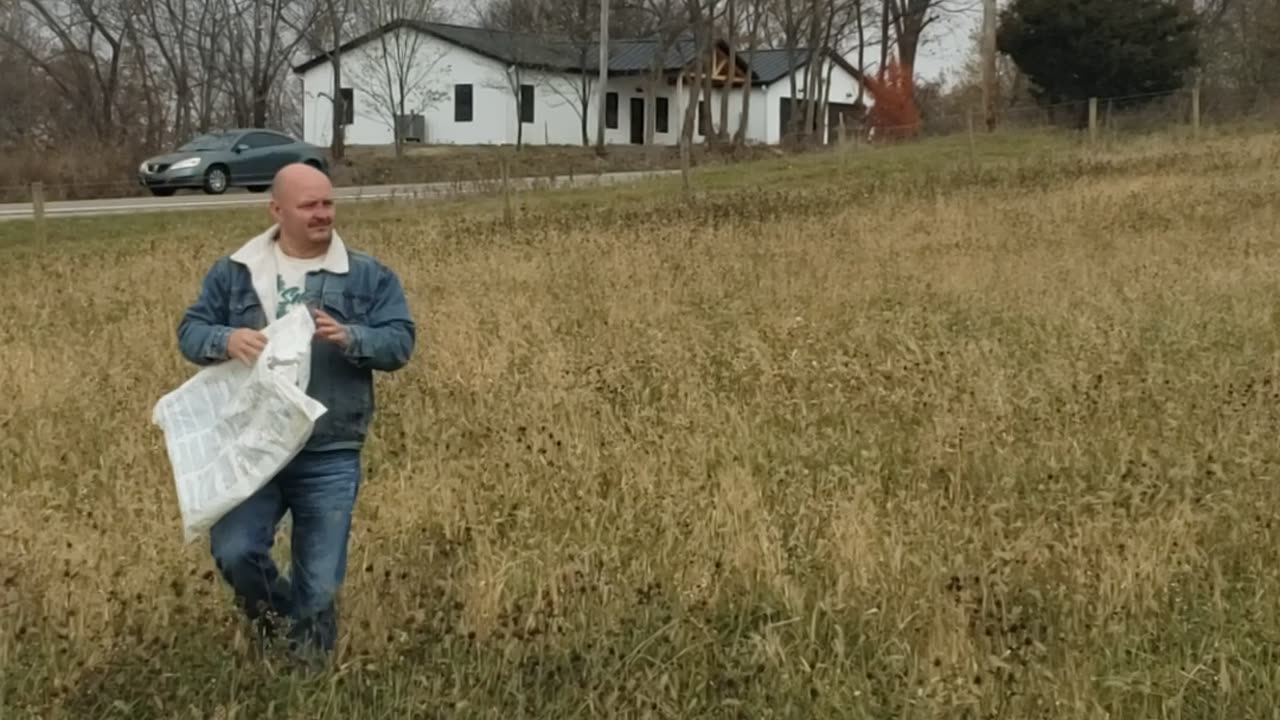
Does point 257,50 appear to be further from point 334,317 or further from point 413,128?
point 334,317

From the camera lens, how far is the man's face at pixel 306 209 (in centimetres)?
365

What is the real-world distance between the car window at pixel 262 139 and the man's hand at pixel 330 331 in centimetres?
2687

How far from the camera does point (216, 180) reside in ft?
92.0

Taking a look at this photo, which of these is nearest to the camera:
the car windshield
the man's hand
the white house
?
the man's hand

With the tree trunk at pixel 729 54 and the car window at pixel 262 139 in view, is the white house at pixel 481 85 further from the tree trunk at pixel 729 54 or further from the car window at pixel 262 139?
the car window at pixel 262 139

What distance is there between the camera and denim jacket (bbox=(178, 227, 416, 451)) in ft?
12.2

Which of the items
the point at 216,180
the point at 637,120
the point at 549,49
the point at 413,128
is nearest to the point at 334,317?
the point at 216,180

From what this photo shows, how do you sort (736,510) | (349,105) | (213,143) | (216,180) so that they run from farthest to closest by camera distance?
(349,105), (213,143), (216,180), (736,510)

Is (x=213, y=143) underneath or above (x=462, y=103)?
underneath

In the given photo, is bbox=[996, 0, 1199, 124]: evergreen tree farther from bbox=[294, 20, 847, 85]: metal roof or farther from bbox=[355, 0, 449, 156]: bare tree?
bbox=[355, 0, 449, 156]: bare tree

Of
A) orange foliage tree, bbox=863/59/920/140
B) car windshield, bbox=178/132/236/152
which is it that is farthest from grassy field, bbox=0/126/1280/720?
orange foliage tree, bbox=863/59/920/140

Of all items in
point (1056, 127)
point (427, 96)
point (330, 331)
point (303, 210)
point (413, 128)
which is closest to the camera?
point (330, 331)

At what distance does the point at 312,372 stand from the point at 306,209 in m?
0.44

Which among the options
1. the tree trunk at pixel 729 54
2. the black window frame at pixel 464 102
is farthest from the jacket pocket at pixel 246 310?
the black window frame at pixel 464 102
